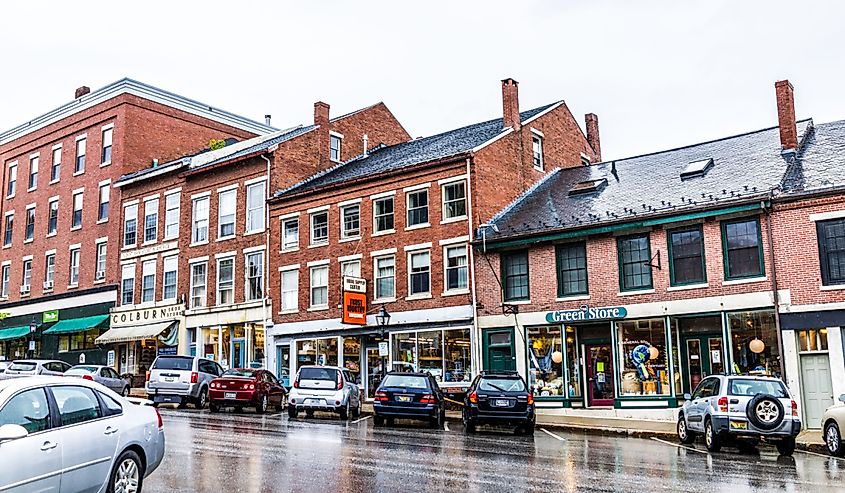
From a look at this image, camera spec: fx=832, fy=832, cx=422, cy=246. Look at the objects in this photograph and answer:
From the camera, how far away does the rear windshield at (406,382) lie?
22188 mm

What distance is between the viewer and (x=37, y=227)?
4728cm

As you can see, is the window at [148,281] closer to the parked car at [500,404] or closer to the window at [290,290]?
the window at [290,290]

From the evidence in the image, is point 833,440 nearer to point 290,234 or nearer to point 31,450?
point 31,450

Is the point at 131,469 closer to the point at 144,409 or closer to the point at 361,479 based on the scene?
the point at 144,409

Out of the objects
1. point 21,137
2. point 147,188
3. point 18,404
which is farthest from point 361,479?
point 21,137

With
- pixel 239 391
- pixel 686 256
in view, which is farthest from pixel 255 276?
pixel 686 256

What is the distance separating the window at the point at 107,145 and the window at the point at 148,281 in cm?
715

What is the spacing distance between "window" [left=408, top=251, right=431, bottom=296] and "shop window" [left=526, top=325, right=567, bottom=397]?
4.66 m

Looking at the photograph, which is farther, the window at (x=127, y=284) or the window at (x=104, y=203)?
the window at (x=104, y=203)

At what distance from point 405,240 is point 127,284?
56.6 ft

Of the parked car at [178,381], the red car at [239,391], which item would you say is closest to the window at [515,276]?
the red car at [239,391]

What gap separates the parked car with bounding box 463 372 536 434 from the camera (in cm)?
2047

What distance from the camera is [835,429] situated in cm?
1661

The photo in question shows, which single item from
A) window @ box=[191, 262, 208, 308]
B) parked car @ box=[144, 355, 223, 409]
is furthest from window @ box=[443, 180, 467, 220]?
window @ box=[191, 262, 208, 308]
